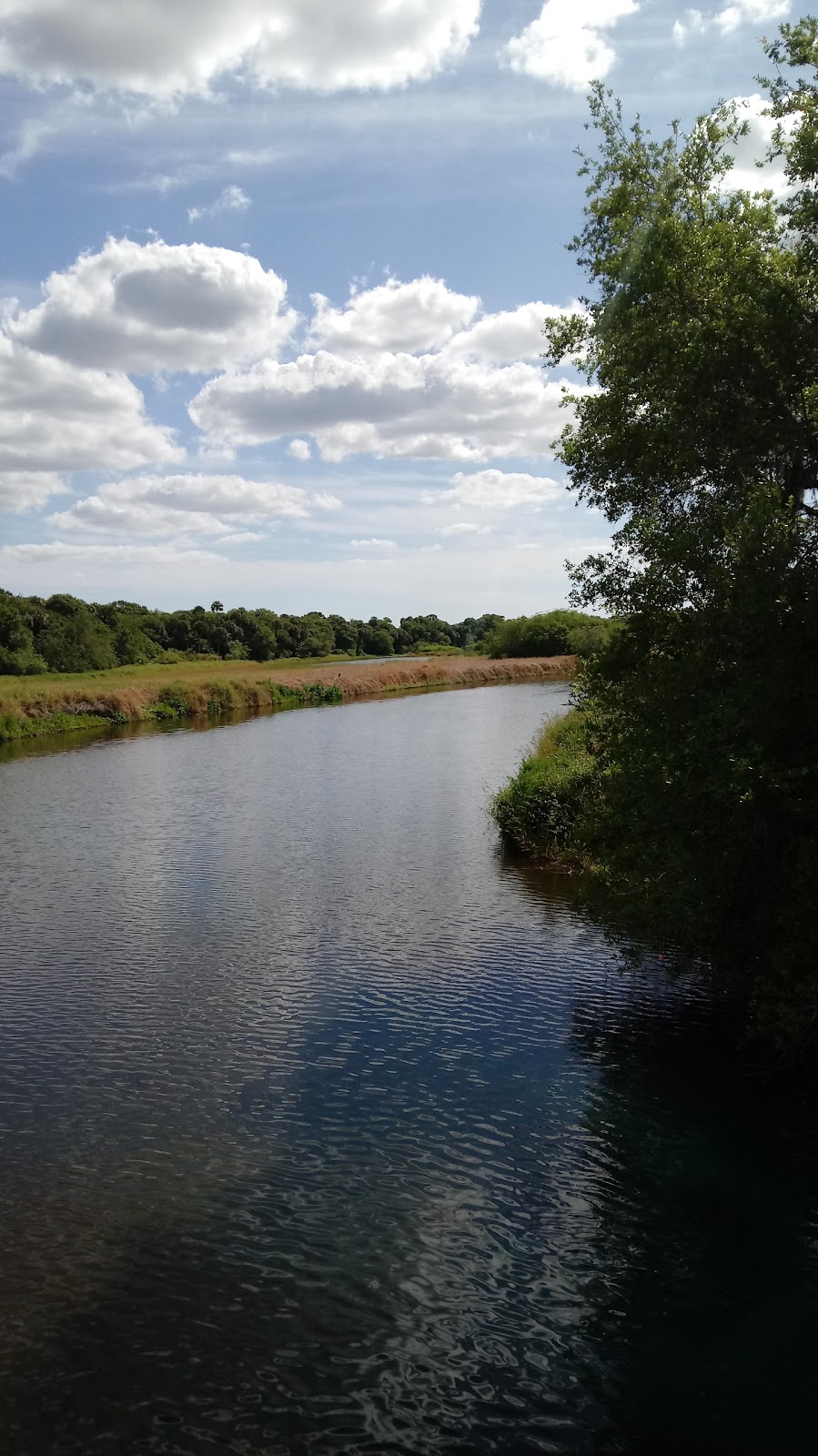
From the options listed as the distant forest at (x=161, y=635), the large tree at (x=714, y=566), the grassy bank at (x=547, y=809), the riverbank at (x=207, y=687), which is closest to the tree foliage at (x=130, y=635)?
the distant forest at (x=161, y=635)

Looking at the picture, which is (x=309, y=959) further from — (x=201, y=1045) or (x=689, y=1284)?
(x=689, y=1284)

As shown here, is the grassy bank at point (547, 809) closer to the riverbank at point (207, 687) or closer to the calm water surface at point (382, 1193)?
the calm water surface at point (382, 1193)

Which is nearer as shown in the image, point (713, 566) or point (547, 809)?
point (713, 566)

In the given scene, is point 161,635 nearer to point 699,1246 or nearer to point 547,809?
point 547,809

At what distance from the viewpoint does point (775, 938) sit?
14578mm

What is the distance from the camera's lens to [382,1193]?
12.0 m

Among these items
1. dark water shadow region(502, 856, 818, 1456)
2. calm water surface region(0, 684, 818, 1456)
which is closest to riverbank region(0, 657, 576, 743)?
calm water surface region(0, 684, 818, 1456)

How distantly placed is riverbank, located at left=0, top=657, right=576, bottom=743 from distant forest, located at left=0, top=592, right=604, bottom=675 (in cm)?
749

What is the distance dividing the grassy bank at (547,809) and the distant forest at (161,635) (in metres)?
60.5

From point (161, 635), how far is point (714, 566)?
5300 inches

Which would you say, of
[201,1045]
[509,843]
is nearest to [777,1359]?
[201,1045]

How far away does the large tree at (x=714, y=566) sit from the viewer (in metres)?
13.4

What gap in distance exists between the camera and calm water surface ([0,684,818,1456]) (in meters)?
8.83

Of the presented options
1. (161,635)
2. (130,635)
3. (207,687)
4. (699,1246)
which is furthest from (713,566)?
(161,635)
